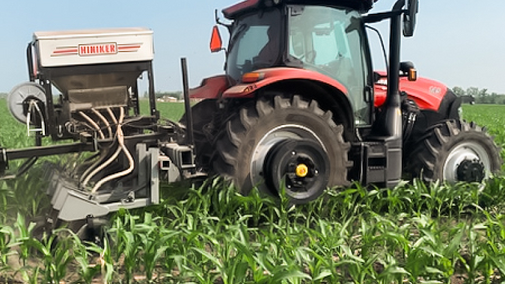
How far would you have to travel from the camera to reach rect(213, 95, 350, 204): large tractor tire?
3877mm

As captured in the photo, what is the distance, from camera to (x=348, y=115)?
4469mm

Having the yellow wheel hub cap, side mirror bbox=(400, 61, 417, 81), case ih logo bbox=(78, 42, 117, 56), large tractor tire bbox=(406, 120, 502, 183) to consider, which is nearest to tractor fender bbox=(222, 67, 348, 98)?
the yellow wheel hub cap

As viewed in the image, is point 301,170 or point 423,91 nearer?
point 301,170

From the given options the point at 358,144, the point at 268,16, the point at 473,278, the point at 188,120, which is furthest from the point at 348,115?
the point at 473,278

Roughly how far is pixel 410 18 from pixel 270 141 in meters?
1.76

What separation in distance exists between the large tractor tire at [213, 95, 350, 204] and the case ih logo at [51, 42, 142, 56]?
3.29ft

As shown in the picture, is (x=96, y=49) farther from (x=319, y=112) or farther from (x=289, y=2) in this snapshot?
(x=319, y=112)

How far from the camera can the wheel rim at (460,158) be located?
4.88 metres

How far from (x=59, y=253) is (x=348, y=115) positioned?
282cm

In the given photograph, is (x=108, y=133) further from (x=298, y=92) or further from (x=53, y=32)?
(x=298, y=92)

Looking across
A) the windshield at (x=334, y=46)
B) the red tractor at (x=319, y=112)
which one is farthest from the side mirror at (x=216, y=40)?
the windshield at (x=334, y=46)

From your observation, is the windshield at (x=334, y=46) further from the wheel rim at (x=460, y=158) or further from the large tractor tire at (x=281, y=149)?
the wheel rim at (x=460, y=158)

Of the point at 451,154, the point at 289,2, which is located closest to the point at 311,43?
the point at 289,2

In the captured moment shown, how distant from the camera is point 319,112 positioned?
13.6ft
